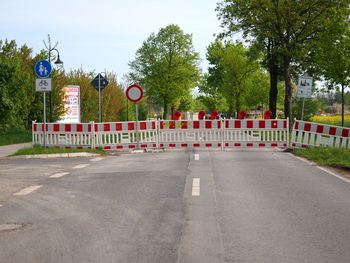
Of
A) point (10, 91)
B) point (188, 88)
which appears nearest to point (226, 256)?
point (10, 91)

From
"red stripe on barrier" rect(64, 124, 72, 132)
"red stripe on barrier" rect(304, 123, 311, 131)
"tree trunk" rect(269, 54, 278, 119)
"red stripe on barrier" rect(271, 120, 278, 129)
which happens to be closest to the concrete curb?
"red stripe on barrier" rect(64, 124, 72, 132)

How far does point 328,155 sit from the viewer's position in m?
14.3

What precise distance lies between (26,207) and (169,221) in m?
2.46

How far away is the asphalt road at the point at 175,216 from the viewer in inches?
187

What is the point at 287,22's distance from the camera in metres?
28.2

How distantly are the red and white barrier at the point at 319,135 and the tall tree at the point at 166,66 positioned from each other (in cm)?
4012

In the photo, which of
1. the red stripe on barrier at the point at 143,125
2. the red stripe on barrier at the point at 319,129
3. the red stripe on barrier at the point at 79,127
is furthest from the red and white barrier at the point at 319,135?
the red stripe on barrier at the point at 79,127

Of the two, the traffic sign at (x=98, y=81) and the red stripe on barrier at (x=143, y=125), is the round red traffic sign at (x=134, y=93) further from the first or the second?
the traffic sign at (x=98, y=81)

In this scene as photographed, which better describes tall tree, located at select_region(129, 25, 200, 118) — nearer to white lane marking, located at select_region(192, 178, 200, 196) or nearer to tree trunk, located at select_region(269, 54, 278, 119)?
tree trunk, located at select_region(269, 54, 278, 119)

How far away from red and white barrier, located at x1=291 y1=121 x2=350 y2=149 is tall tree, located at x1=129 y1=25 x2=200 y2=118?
40122 mm

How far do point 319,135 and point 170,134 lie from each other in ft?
18.7

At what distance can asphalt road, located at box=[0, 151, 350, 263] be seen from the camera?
4750mm

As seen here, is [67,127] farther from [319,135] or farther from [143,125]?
[319,135]

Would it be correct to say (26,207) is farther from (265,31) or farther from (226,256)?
(265,31)
